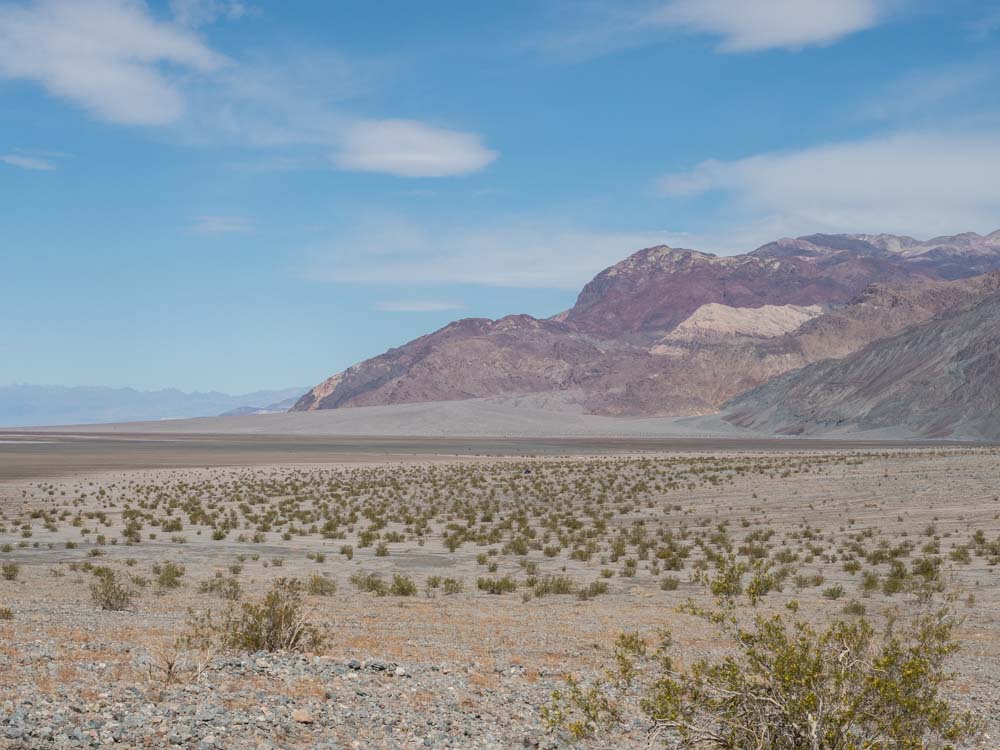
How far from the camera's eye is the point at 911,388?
11731 centimetres

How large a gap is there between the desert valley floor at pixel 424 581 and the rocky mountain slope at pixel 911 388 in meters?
61.7

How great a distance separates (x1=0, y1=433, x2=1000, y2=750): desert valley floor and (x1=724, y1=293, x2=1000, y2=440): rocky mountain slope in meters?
61.7

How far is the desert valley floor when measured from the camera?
7422 millimetres

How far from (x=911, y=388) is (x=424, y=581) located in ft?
367

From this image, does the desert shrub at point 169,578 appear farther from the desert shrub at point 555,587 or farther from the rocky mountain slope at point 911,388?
the rocky mountain slope at point 911,388

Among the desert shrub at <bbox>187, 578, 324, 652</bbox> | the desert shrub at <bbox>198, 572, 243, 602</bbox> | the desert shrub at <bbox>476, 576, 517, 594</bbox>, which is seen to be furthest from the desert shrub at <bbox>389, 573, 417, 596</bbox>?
the desert shrub at <bbox>187, 578, 324, 652</bbox>

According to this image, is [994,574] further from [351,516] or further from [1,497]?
[1,497]

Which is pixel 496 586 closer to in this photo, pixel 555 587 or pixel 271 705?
pixel 555 587

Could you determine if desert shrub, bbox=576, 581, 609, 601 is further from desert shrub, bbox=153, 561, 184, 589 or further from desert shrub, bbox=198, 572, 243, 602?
desert shrub, bbox=153, 561, 184, 589

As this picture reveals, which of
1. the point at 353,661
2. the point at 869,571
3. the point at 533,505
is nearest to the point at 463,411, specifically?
the point at 533,505

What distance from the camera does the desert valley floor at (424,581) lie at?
7.42 metres

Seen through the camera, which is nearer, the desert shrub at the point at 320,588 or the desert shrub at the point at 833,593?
the desert shrub at the point at 833,593

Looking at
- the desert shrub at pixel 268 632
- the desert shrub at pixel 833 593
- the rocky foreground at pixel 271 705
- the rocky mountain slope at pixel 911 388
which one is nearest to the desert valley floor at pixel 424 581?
the rocky foreground at pixel 271 705

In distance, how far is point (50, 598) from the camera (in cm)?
1513
